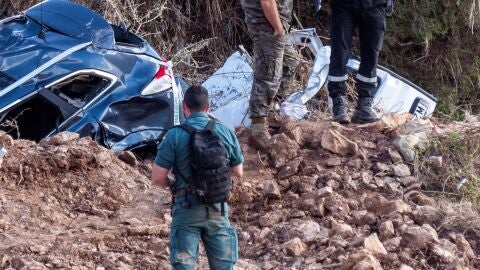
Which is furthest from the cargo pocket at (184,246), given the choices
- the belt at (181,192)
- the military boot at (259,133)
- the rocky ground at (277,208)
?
the military boot at (259,133)

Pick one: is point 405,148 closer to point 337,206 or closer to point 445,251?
point 337,206

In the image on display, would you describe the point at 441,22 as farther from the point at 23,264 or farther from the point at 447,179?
the point at 23,264

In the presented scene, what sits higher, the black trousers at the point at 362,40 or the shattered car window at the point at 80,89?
the black trousers at the point at 362,40

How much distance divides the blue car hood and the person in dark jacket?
1.67 meters

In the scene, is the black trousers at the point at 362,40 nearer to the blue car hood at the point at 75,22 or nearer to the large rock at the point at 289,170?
the large rock at the point at 289,170

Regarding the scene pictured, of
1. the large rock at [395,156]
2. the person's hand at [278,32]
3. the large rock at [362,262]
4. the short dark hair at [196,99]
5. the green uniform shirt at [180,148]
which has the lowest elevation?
the large rock at [395,156]

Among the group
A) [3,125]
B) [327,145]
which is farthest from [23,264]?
[327,145]

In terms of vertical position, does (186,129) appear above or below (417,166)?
above

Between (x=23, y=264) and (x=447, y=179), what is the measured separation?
2895 millimetres

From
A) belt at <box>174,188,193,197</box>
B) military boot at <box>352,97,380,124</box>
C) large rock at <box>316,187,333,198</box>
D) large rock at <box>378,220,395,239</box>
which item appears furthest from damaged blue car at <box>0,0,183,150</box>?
belt at <box>174,188,193,197</box>

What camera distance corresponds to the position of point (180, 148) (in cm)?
419

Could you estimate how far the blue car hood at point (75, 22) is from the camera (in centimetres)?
675

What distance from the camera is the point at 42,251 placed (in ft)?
15.9

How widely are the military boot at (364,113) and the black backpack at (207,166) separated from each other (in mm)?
2686
